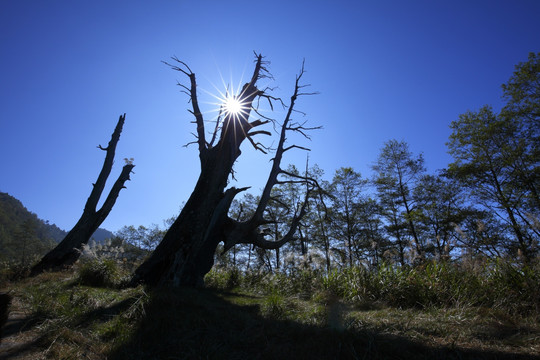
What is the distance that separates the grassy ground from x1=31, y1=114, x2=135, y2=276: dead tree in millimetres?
5112

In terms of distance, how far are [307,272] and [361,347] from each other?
4791 millimetres

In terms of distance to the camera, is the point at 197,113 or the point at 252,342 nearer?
the point at 252,342

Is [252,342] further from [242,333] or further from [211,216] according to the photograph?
[211,216]

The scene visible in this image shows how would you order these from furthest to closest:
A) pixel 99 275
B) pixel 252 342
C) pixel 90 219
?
1. pixel 90 219
2. pixel 99 275
3. pixel 252 342

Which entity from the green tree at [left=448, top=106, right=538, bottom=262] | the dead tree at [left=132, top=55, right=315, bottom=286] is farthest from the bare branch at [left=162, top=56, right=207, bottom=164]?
the green tree at [left=448, top=106, right=538, bottom=262]

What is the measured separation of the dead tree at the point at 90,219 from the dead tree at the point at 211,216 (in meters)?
3.23

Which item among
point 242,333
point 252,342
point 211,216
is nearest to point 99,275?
point 211,216

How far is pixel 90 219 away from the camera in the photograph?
29.0ft

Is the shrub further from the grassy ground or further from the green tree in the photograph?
the green tree

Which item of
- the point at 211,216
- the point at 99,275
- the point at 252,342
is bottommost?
the point at 252,342

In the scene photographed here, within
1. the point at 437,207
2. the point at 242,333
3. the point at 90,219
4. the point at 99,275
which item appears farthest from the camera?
the point at 437,207

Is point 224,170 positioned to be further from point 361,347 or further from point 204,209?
point 361,347

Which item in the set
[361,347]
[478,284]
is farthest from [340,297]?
[361,347]

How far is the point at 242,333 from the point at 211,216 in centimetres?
400
